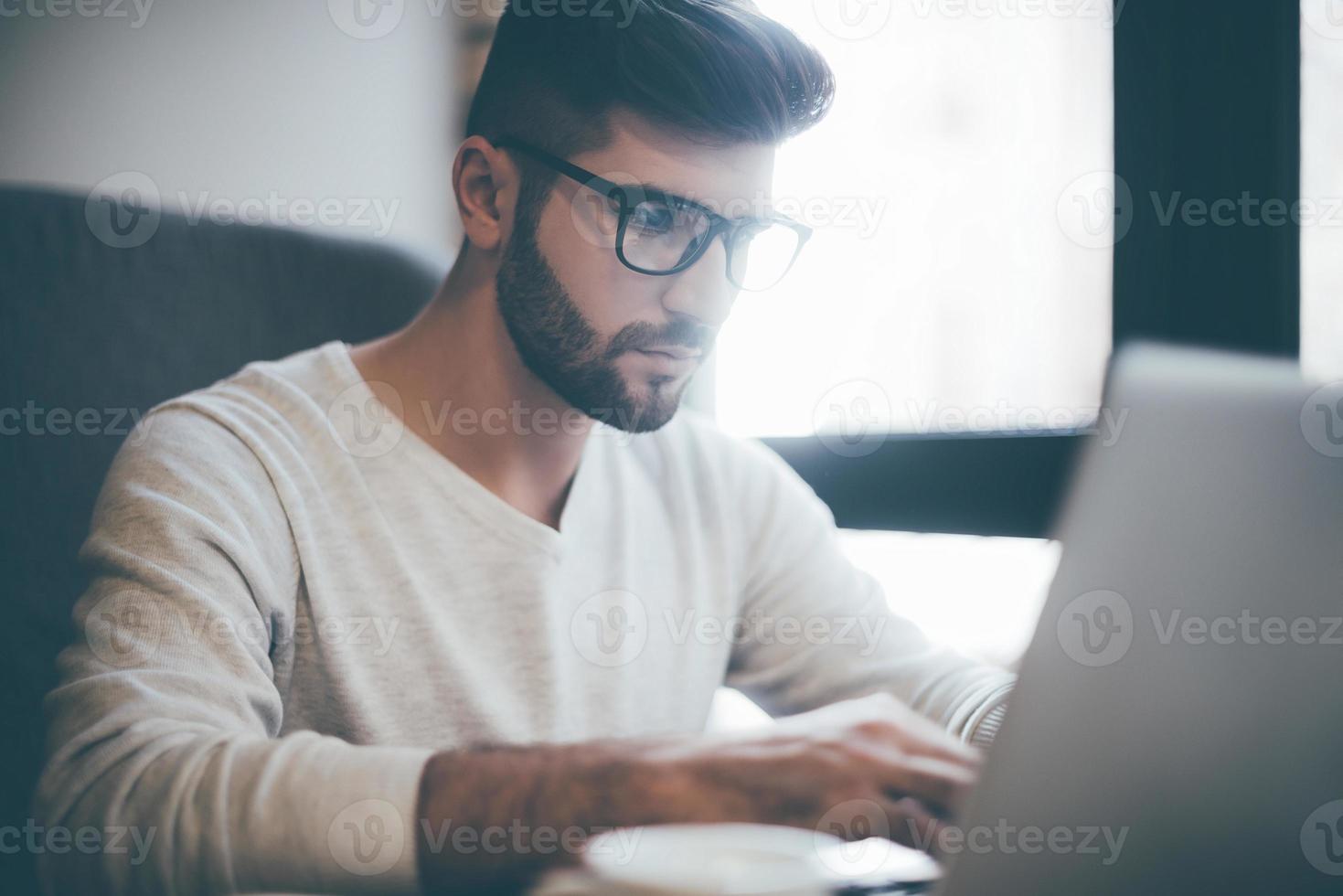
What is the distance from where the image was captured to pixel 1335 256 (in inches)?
38.6

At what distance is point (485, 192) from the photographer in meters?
1.02

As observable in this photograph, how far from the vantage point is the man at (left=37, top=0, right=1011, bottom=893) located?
529 millimetres

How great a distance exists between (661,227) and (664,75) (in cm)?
15

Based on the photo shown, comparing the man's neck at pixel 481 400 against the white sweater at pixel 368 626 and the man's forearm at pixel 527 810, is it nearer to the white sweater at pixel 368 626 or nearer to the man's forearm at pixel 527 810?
the white sweater at pixel 368 626

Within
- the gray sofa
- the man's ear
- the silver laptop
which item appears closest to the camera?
the silver laptop

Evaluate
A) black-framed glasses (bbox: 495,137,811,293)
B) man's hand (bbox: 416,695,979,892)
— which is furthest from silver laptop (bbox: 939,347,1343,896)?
black-framed glasses (bbox: 495,137,811,293)

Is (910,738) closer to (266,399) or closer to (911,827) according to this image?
(911,827)

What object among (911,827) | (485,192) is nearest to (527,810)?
(911,827)

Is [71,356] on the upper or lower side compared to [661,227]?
lower

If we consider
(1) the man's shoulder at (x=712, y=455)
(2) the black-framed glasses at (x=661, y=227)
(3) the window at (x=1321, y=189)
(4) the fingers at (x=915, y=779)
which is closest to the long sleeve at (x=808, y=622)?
(1) the man's shoulder at (x=712, y=455)

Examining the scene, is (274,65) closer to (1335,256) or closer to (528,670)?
(528,670)

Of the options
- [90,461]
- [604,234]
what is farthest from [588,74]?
[90,461]

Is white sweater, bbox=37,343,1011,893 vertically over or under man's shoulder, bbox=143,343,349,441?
under

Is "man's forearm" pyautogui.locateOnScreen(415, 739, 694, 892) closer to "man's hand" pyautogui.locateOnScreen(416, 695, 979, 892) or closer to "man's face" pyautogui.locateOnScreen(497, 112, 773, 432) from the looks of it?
"man's hand" pyautogui.locateOnScreen(416, 695, 979, 892)
